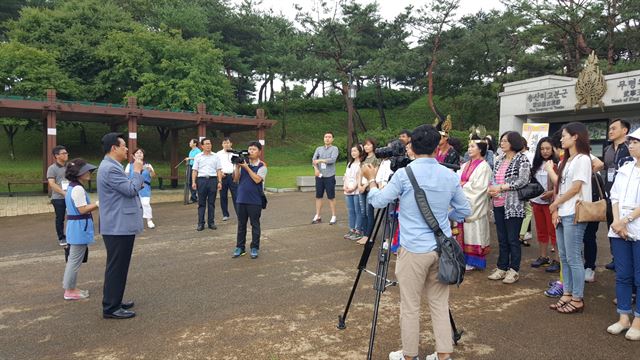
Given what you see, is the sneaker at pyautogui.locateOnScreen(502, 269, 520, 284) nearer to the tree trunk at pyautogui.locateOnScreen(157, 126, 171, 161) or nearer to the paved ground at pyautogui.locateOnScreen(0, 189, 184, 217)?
the paved ground at pyautogui.locateOnScreen(0, 189, 184, 217)

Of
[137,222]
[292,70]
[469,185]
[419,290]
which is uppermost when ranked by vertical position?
[292,70]

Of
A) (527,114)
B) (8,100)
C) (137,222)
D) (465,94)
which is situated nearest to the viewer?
(137,222)

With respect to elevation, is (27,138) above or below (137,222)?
above

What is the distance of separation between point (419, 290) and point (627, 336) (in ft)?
6.38

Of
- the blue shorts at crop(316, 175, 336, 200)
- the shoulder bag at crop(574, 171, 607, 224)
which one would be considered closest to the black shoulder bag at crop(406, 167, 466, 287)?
the shoulder bag at crop(574, 171, 607, 224)

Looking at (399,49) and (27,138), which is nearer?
(27,138)

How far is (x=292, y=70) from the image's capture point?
2792 cm

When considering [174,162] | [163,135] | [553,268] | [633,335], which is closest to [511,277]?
[553,268]

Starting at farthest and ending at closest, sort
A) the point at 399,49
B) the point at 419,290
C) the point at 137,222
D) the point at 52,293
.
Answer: the point at 399,49 < the point at 52,293 < the point at 137,222 < the point at 419,290

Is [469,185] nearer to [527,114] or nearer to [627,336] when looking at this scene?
[627,336]

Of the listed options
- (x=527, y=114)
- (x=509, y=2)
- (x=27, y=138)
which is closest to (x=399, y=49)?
(x=509, y=2)

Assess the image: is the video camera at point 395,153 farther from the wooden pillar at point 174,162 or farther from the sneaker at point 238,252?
the wooden pillar at point 174,162

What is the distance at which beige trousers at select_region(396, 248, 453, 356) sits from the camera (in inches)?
103

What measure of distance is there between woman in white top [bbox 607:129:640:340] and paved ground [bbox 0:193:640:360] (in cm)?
20
